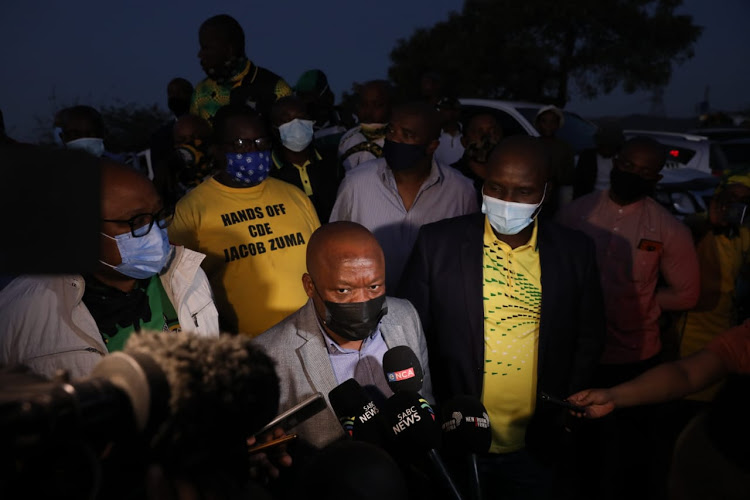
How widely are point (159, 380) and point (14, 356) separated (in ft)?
5.96

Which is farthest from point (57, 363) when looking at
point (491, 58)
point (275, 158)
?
point (491, 58)

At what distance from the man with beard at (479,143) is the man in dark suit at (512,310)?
2179 mm

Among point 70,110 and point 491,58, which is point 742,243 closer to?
point 70,110

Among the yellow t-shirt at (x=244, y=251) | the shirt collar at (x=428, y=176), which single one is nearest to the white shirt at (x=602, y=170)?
the shirt collar at (x=428, y=176)

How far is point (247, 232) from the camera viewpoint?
3.58 m

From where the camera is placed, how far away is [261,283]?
3520mm

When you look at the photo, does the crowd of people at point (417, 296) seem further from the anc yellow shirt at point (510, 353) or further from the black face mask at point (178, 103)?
the black face mask at point (178, 103)

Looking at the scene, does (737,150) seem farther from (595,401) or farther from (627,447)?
(595,401)

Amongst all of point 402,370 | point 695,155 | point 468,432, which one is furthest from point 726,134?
point 468,432

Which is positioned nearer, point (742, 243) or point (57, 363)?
point (57, 363)

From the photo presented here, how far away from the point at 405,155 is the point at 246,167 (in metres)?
1.19

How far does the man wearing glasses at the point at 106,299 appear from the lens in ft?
7.86

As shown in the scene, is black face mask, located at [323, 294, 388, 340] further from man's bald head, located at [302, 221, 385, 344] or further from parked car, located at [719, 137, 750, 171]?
parked car, located at [719, 137, 750, 171]

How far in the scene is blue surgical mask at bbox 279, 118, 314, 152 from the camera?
4.87 meters
